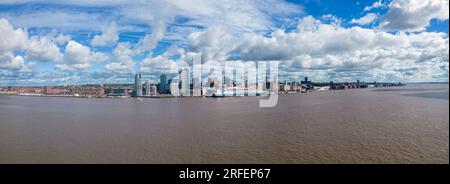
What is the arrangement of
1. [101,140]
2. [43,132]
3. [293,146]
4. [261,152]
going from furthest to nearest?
[43,132]
[101,140]
[293,146]
[261,152]

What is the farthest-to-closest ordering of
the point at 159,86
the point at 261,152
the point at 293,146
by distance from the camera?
the point at 159,86
the point at 293,146
the point at 261,152
